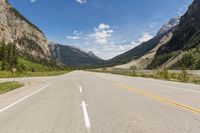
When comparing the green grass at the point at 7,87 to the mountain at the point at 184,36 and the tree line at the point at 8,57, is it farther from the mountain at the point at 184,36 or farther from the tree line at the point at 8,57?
the mountain at the point at 184,36

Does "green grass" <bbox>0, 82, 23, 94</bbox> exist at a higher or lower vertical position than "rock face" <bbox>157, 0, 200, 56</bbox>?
lower

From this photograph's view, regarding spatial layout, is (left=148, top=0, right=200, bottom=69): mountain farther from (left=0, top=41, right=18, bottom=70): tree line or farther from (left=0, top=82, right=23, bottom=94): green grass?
(left=0, top=82, right=23, bottom=94): green grass

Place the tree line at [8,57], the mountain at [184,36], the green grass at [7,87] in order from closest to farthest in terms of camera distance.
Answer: the green grass at [7,87]
the tree line at [8,57]
the mountain at [184,36]

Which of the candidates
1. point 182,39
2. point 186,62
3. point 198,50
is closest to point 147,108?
point 186,62

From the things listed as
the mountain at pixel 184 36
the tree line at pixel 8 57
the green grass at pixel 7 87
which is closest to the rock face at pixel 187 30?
the mountain at pixel 184 36

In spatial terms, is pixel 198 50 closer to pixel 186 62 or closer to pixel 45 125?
pixel 186 62

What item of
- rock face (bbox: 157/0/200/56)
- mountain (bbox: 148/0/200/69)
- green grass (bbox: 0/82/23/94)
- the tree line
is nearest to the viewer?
green grass (bbox: 0/82/23/94)

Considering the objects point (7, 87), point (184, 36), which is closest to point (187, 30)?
point (184, 36)

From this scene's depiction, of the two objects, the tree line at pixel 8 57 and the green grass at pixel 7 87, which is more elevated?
the tree line at pixel 8 57

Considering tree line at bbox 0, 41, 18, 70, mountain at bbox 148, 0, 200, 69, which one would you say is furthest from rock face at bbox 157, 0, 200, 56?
tree line at bbox 0, 41, 18, 70

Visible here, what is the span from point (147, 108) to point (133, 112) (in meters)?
1.05

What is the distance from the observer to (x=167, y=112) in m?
9.22

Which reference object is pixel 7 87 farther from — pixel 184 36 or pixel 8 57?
pixel 184 36

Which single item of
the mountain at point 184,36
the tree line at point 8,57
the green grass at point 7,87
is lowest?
the green grass at point 7,87
